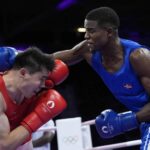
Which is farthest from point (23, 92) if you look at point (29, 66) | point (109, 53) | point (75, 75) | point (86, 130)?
point (75, 75)

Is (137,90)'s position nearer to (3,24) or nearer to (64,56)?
(64,56)

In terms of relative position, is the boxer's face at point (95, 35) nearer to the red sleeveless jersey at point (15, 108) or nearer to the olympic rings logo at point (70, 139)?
the red sleeveless jersey at point (15, 108)

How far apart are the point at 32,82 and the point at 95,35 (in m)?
0.50

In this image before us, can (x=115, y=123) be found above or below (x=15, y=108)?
below

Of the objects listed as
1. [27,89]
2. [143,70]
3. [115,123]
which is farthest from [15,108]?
[143,70]

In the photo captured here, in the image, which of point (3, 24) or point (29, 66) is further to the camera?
point (3, 24)

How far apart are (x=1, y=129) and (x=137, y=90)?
732mm

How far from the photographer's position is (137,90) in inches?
84.5

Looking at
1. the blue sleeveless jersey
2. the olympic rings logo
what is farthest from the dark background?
the blue sleeveless jersey

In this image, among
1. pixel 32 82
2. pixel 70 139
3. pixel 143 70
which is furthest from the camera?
pixel 70 139

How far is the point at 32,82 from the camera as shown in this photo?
6.07ft

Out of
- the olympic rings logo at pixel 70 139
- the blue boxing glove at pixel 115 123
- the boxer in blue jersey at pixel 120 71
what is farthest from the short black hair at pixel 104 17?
the olympic rings logo at pixel 70 139

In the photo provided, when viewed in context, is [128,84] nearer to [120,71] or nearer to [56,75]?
[120,71]

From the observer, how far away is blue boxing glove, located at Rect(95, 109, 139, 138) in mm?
2111
